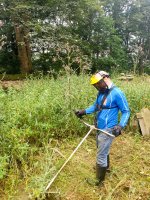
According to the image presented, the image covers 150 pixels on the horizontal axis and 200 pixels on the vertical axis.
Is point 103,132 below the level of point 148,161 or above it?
above

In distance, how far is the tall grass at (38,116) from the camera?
425 cm

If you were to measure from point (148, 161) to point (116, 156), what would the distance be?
1.77ft

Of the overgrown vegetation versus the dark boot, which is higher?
the overgrown vegetation

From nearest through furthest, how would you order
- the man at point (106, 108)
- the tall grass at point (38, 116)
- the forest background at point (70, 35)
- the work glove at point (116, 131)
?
the work glove at point (116, 131) < the man at point (106, 108) < the tall grass at point (38, 116) < the forest background at point (70, 35)

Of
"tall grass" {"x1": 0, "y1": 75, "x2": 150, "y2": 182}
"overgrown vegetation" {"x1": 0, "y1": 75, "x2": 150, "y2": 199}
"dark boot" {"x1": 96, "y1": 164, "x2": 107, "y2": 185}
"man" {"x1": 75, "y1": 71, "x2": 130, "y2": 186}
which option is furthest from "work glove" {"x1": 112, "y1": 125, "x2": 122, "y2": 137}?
"tall grass" {"x1": 0, "y1": 75, "x2": 150, "y2": 182}

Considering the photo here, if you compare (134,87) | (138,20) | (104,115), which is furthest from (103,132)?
(138,20)

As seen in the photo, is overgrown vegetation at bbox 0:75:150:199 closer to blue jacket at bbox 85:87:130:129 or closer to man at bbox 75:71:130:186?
man at bbox 75:71:130:186

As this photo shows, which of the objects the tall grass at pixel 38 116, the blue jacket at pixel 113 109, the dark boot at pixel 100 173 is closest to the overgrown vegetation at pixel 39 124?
the tall grass at pixel 38 116

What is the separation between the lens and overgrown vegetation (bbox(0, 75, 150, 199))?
4.13 meters

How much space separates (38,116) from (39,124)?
1.10 feet

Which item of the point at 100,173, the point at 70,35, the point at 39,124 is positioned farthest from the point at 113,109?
the point at 70,35

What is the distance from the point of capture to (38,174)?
13.8ft

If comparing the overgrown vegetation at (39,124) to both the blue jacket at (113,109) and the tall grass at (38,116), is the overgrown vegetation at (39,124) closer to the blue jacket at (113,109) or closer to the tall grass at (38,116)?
the tall grass at (38,116)

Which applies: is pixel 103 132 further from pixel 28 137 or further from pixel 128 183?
pixel 28 137
